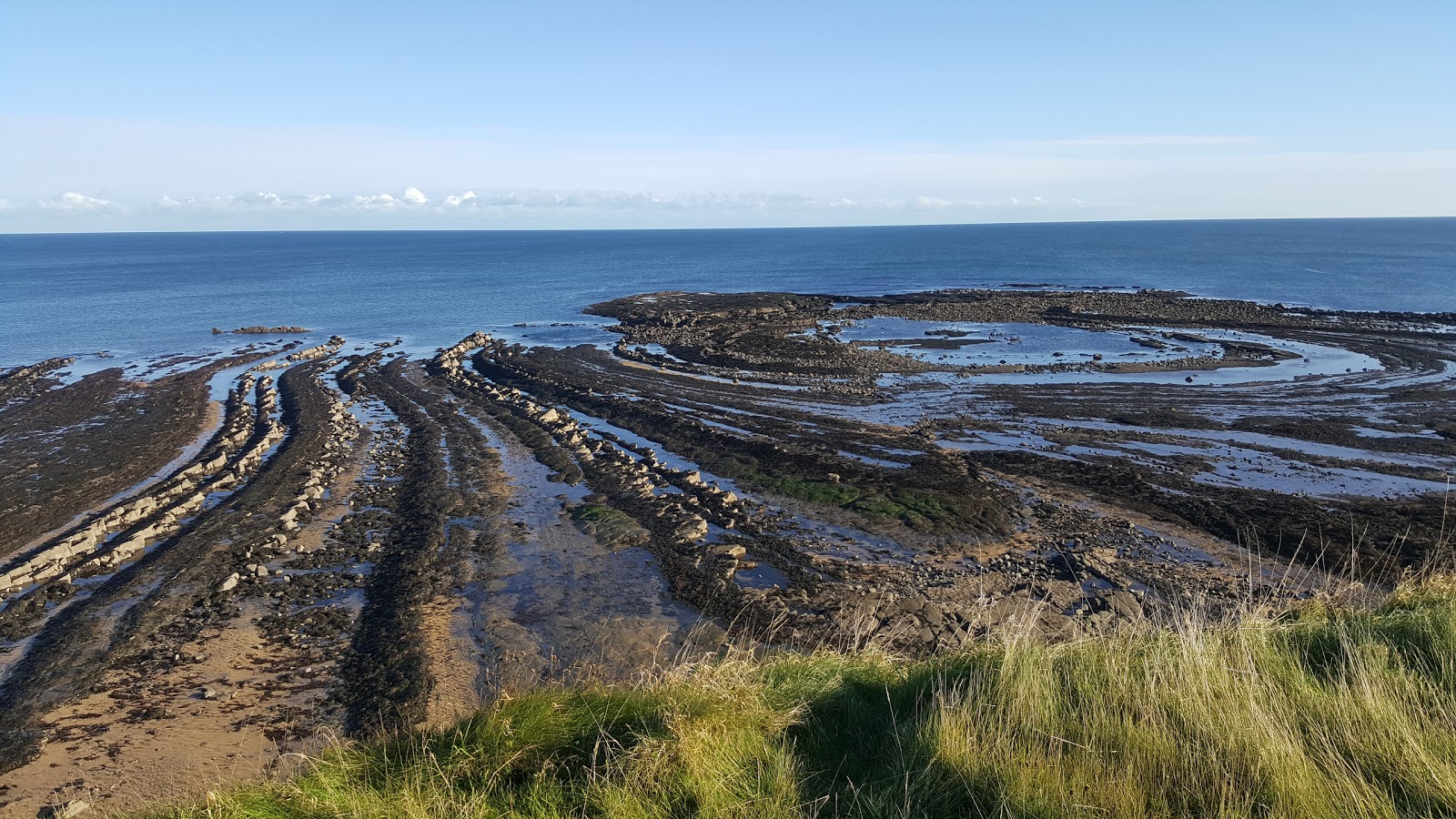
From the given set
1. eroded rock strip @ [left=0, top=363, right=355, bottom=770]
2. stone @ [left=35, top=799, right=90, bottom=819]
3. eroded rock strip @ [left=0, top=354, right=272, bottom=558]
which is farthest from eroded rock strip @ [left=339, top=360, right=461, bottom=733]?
eroded rock strip @ [left=0, top=354, right=272, bottom=558]

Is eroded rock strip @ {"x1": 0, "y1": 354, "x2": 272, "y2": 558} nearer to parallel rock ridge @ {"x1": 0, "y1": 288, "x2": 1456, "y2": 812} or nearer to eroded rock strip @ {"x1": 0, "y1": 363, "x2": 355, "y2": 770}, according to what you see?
parallel rock ridge @ {"x1": 0, "y1": 288, "x2": 1456, "y2": 812}

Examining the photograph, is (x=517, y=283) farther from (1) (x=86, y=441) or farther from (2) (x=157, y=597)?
(2) (x=157, y=597)

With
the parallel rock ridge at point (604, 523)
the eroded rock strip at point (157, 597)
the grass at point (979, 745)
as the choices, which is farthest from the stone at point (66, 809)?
the grass at point (979, 745)

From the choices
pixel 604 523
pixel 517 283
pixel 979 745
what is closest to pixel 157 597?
pixel 604 523

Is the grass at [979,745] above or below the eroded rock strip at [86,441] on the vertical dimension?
above

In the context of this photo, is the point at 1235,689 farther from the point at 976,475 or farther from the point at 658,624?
the point at 976,475

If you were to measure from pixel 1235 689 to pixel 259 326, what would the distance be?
198 ft

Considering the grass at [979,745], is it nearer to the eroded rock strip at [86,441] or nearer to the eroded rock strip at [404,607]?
the eroded rock strip at [404,607]

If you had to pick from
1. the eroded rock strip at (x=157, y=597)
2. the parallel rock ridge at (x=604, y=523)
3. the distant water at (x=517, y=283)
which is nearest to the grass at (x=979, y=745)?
the parallel rock ridge at (x=604, y=523)

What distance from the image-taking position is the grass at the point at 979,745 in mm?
5172

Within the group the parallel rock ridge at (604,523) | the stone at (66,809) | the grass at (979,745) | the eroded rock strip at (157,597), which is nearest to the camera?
the grass at (979,745)

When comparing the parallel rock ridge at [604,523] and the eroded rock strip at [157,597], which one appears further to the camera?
the parallel rock ridge at [604,523]

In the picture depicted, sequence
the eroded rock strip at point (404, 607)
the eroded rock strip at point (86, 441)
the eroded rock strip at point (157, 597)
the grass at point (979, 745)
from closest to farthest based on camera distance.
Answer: the grass at point (979, 745), the eroded rock strip at point (404, 607), the eroded rock strip at point (157, 597), the eroded rock strip at point (86, 441)

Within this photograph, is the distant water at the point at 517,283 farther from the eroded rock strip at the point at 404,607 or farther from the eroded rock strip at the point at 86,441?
the eroded rock strip at the point at 404,607
